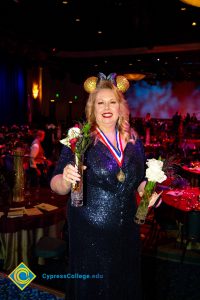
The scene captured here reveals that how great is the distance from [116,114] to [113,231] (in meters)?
0.72

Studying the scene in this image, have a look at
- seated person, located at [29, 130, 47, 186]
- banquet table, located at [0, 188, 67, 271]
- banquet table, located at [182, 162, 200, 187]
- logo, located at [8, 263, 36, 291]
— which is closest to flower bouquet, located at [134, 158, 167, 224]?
banquet table, located at [0, 188, 67, 271]

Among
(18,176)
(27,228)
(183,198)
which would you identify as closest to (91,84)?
(27,228)

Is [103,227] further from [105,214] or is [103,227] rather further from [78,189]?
[78,189]

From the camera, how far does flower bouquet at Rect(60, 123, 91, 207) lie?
6.23 ft

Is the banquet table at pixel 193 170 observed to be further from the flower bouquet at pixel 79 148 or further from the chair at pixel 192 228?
the flower bouquet at pixel 79 148

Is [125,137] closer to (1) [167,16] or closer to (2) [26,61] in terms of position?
(1) [167,16]

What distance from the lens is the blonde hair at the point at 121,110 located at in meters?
2.24

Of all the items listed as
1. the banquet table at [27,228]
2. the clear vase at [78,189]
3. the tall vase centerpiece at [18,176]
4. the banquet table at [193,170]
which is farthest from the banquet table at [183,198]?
the clear vase at [78,189]

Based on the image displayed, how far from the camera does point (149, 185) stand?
2057 millimetres

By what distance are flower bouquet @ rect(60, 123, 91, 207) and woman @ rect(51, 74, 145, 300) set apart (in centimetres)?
11

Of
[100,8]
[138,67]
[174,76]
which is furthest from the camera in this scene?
[174,76]

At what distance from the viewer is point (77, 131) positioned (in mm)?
1997

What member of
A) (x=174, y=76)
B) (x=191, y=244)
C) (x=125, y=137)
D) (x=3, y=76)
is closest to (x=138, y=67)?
(x=174, y=76)

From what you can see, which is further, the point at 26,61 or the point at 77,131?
the point at 26,61
